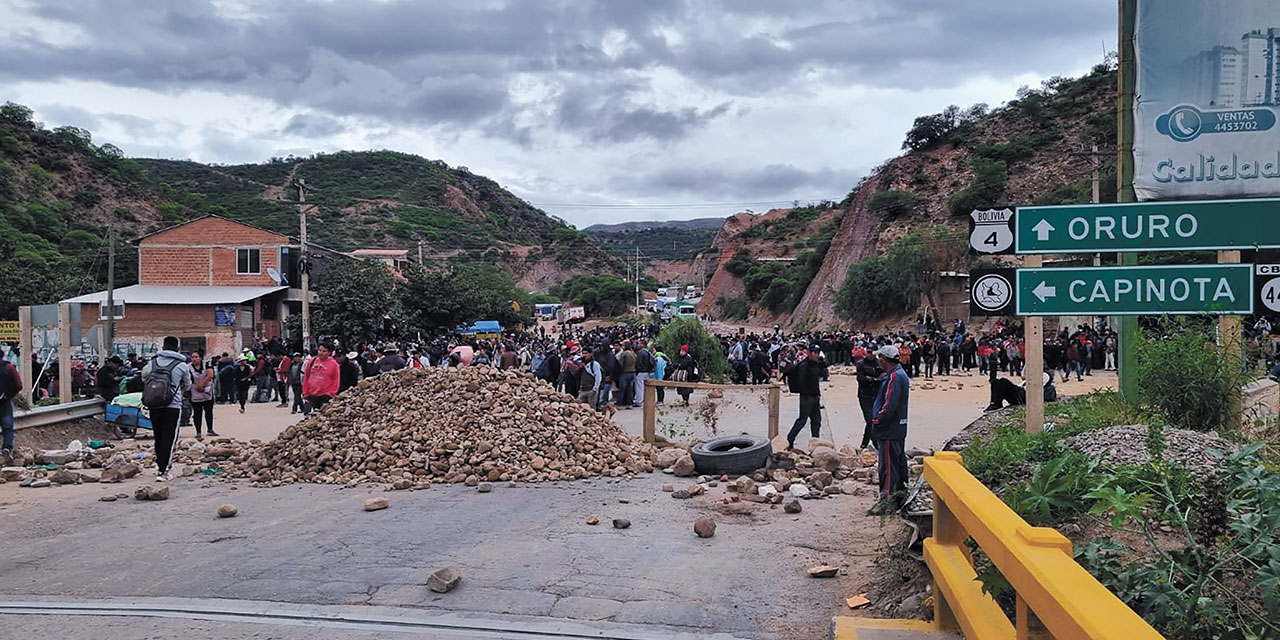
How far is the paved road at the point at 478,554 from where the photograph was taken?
17.9 ft

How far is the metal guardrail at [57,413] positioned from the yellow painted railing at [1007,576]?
1359cm

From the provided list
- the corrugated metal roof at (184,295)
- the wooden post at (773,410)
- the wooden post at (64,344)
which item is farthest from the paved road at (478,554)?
the corrugated metal roof at (184,295)

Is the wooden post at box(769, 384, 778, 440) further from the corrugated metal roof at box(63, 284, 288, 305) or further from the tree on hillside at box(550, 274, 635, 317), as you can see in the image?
the tree on hillside at box(550, 274, 635, 317)

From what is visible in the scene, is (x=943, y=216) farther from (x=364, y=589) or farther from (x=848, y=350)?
(x=364, y=589)

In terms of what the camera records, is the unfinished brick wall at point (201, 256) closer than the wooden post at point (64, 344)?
No

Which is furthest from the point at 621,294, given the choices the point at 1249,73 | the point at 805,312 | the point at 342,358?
the point at 1249,73

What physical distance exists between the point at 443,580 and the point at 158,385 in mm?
5803

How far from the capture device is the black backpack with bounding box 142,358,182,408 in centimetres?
966

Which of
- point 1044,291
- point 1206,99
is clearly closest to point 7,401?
point 1044,291

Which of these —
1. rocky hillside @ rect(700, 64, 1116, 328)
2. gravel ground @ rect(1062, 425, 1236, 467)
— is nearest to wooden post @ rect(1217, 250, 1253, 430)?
gravel ground @ rect(1062, 425, 1236, 467)

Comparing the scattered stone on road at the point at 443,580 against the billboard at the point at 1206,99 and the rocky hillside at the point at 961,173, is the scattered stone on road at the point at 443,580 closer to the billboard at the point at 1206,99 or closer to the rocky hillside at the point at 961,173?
the billboard at the point at 1206,99

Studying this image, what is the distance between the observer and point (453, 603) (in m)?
5.44

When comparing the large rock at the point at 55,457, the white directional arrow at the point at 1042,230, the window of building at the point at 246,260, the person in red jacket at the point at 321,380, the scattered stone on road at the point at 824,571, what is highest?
the window of building at the point at 246,260

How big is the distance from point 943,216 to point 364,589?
6120 centimetres
